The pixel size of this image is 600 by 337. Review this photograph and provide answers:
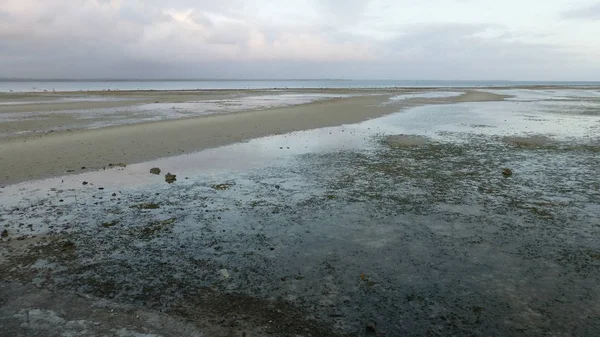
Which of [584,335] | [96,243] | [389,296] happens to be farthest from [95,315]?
[584,335]

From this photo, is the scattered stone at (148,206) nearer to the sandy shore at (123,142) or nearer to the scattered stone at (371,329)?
the sandy shore at (123,142)

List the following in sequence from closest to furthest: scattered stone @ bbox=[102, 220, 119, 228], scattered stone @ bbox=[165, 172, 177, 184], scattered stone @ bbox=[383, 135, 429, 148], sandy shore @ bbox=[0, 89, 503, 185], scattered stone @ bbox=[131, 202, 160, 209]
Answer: scattered stone @ bbox=[102, 220, 119, 228] < scattered stone @ bbox=[131, 202, 160, 209] < scattered stone @ bbox=[165, 172, 177, 184] < sandy shore @ bbox=[0, 89, 503, 185] < scattered stone @ bbox=[383, 135, 429, 148]

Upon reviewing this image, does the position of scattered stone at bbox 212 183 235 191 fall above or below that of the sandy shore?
below

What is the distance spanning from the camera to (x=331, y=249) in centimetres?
699

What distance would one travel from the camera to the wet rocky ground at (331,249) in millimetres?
5059

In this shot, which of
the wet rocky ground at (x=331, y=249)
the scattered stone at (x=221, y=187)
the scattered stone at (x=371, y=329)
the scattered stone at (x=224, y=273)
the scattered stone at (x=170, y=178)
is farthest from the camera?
the scattered stone at (x=170, y=178)

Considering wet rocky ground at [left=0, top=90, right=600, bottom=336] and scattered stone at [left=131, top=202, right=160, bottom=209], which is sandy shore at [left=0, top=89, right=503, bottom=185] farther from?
scattered stone at [left=131, top=202, right=160, bottom=209]

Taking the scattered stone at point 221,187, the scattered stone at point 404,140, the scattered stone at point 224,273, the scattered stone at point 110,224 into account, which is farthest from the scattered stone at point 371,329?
the scattered stone at point 404,140

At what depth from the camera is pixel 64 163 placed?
1363 cm

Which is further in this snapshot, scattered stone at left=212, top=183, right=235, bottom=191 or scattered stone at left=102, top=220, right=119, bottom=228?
scattered stone at left=212, top=183, right=235, bottom=191

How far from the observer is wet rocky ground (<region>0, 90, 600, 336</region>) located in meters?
5.06

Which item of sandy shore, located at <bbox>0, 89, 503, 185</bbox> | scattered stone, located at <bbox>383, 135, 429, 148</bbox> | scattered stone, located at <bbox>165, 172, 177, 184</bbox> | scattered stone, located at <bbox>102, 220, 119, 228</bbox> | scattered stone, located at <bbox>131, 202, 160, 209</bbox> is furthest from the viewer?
scattered stone, located at <bbox>383, 135, 429, 148</bbox>

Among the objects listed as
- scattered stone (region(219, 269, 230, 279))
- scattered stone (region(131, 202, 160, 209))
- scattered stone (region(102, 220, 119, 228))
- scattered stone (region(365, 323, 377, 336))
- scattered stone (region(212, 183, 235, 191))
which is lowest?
scattered stone (region(365, 323, 377, 336))

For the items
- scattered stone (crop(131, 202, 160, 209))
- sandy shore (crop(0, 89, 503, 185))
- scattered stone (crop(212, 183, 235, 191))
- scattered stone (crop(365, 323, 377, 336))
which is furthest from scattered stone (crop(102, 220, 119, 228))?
scattered stone (crop(365, 323, 377, 336))
